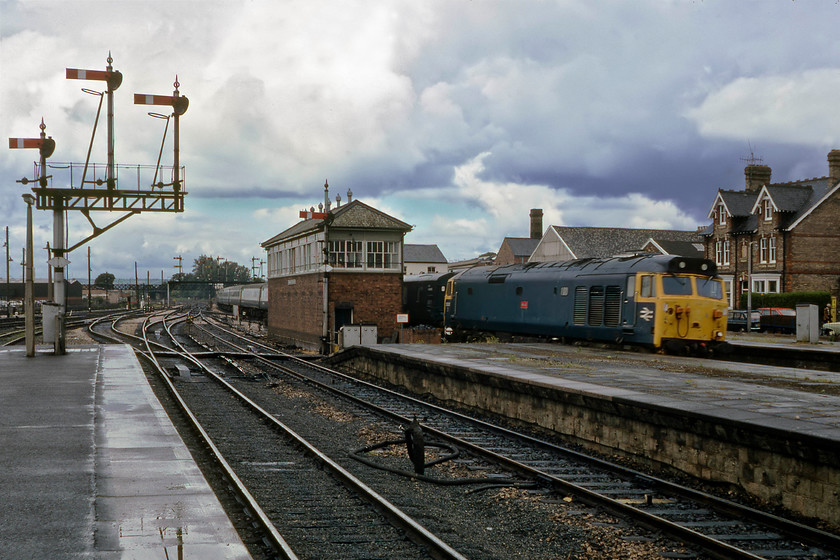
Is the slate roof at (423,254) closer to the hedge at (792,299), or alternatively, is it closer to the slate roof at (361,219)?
the hedge at (792,299)

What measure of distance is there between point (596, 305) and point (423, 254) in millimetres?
79063

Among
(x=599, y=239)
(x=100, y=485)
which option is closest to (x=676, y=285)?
(x=100, y=485)

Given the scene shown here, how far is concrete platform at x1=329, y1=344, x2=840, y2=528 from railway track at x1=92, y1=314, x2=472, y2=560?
395 cm

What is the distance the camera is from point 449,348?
22.8m

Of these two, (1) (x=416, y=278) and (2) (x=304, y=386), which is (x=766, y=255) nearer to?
(1) (x=416, y=278)

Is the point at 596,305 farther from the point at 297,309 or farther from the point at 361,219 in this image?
the point at 297,309

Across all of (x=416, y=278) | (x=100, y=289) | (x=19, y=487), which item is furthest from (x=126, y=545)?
(x=100, y=289)

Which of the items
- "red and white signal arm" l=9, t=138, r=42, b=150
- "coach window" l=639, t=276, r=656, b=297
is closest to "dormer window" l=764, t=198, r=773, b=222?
"coach window" l=639, t=276, r=656, b=297

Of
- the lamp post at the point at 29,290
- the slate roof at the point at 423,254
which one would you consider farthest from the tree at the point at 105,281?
the lamp post at the point at 29,290

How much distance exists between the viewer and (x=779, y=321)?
38.3 m

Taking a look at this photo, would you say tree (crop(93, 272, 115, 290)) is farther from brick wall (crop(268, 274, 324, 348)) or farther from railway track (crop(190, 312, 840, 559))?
railway track (crop(190, 312, 840, 559))

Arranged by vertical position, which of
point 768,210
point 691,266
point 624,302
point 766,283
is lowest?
point 624,302

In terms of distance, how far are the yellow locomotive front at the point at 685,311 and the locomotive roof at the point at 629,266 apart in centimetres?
19

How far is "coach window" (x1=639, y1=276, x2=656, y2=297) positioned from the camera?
19.0 m
